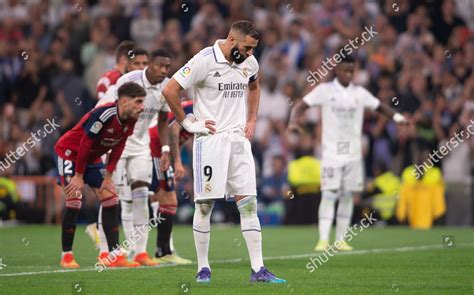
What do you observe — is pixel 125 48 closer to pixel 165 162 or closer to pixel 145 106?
pixel 145 106

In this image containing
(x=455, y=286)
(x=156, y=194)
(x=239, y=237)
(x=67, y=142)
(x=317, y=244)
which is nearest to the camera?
(x=455, y=286)

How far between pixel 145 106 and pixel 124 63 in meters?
1.52

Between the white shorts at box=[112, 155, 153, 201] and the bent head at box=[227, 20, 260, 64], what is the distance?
3.57m

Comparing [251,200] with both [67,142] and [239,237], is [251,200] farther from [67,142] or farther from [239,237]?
[239,237]

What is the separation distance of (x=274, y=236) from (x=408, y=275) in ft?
28.6

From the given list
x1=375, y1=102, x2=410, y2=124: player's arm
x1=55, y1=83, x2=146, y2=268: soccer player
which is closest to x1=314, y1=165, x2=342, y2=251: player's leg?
x1=375, y1=102, x2=410, y2=124: player's arm

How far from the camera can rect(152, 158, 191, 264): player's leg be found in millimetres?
15211

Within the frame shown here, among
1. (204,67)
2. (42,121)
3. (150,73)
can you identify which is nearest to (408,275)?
(204,67)

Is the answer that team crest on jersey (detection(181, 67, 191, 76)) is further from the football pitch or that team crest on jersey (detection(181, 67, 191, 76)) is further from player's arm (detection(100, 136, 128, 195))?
the football pitch

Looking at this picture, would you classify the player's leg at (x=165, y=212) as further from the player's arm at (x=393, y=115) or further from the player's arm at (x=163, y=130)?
the player's arm at (x=393, y=115)

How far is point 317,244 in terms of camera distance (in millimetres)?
18547

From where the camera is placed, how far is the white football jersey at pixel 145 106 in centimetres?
1479

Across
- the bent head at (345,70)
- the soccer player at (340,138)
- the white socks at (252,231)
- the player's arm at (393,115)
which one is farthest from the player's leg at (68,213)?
the player's arm at (393,115)

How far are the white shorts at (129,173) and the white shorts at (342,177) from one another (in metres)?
4.06
